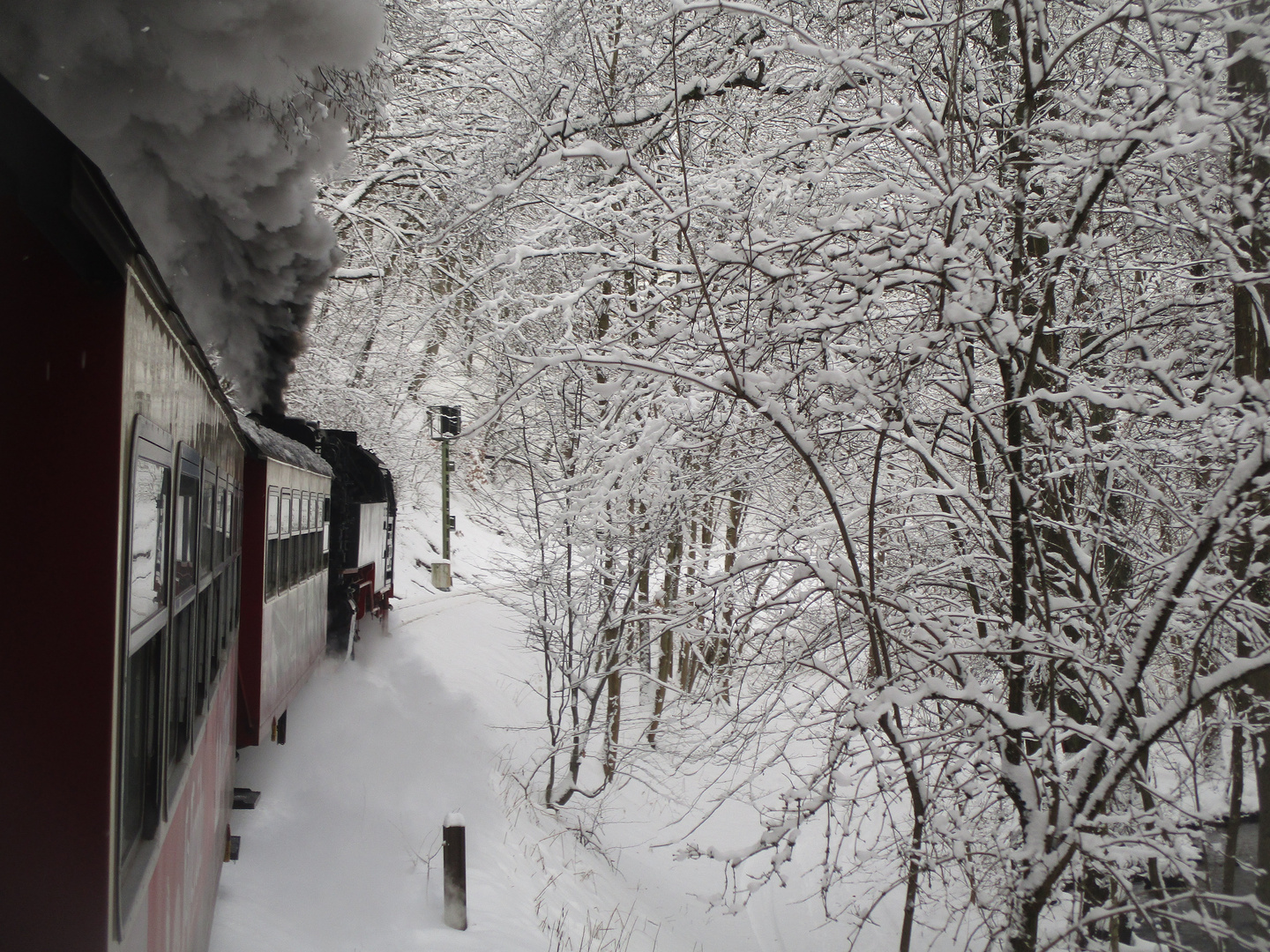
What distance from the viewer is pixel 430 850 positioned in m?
6.43

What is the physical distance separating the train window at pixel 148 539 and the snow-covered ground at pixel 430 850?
1624mm

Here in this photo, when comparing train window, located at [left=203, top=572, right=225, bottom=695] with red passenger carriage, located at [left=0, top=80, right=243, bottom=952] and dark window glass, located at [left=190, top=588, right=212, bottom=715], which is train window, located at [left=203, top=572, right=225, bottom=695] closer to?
dark window glass, located at [left=190, top=588, right=212, bottom=715]

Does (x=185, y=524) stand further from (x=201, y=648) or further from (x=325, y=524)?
(x=325, y=524)

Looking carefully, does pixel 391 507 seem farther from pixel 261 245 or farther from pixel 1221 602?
pixel 1221 602

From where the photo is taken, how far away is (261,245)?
7512 millimetres

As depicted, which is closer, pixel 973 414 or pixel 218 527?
pixel 973 414

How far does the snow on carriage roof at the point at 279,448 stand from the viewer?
18.1ft

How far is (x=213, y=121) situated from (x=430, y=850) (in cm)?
511

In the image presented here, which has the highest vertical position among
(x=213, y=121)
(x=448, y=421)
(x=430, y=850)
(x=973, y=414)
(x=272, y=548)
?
(x=213, y=121)

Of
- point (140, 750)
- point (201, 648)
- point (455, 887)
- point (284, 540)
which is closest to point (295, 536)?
point (284, 540)

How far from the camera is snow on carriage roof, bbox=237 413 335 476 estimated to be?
553 cm

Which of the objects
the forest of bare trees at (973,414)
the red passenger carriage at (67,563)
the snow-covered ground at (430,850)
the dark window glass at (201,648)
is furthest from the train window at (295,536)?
the red passenger carriage at (67,563)

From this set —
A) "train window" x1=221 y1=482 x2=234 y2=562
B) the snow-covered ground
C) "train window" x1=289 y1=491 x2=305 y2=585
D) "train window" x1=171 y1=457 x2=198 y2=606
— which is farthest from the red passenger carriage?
"train window" x1=289 y1=491 x2=305 y2=585

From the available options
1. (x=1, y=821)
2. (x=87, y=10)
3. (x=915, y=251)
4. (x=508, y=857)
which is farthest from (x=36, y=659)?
(x=508, y=857)
